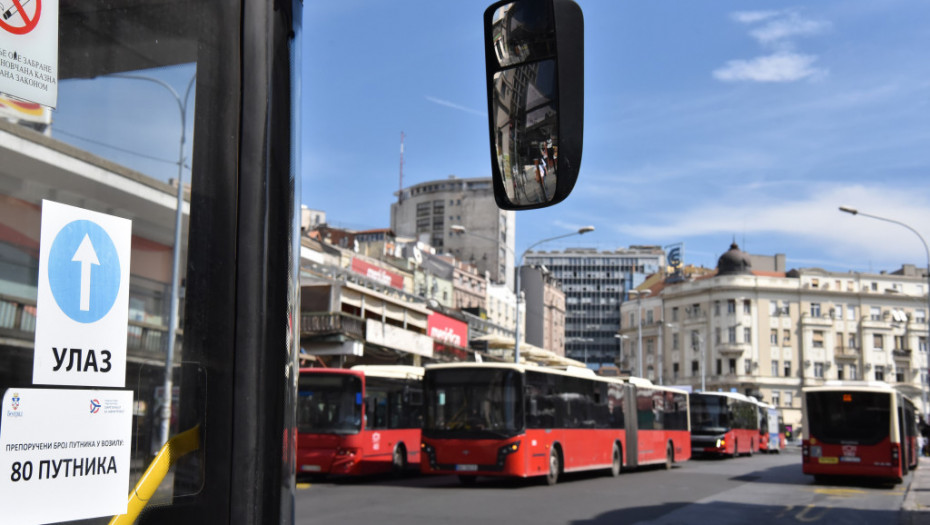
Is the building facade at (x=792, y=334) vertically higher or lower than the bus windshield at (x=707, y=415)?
higher

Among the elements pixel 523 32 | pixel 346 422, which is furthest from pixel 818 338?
pixel 523 32

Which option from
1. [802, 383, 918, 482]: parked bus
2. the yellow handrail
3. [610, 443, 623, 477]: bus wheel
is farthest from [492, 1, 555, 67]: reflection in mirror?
[610, 443, 623, 477]: bus wheel

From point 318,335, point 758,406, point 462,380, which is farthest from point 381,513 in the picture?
point 758,406

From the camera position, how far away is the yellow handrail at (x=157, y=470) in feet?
6.77

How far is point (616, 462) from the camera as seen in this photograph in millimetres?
27734

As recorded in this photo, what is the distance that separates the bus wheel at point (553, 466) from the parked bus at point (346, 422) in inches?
168

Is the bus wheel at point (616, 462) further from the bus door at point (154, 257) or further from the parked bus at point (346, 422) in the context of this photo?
the bus door at point (154, 257)

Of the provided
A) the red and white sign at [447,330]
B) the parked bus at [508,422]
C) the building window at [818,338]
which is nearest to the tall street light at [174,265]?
the parked bus at [508,422]

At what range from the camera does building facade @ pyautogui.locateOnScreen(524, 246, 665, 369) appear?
576ft

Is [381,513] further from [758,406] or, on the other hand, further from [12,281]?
[758,406]

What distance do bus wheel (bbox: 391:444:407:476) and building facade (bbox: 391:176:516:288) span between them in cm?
8230

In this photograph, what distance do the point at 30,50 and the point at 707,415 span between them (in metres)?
43.9

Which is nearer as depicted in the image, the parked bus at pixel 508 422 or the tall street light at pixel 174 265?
the tall street light at pixel 174 265

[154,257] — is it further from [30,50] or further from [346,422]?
[346,422]
